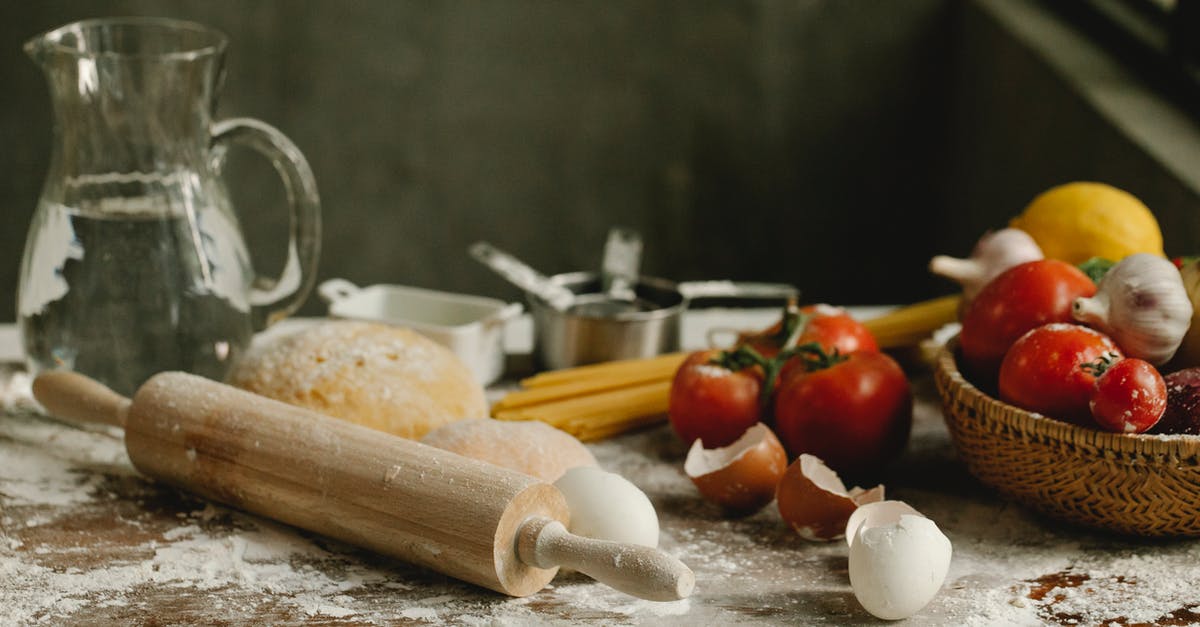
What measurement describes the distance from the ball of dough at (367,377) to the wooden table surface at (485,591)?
0.41ft

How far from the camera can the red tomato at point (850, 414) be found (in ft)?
3.57

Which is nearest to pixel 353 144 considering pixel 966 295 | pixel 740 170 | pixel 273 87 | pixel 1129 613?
pixel 273 87

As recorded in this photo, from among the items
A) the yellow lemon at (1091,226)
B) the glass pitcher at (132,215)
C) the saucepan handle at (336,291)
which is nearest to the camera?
the glass pitcher at (132,215)

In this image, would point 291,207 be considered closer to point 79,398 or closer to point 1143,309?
point 79,398

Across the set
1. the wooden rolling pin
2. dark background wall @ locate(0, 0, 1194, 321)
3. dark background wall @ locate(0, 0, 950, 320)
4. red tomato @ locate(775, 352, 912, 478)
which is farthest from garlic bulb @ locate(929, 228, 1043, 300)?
dark background wall @ locate(0, 0, 950, 320)

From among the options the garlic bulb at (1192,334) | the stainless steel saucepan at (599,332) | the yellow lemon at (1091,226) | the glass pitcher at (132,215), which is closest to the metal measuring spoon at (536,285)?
the stainless steel saucepan at (599,332)

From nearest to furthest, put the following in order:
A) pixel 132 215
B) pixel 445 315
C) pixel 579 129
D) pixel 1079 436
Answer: pixel 1079 436 < pixel 132 215 < pixel 445 315 < pixel 579 129

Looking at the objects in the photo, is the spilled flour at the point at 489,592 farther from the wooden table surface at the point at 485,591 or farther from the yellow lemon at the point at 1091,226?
the yellow lemon at the point at 1091,226

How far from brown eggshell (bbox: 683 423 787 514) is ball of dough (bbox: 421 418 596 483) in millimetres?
97

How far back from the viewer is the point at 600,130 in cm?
270

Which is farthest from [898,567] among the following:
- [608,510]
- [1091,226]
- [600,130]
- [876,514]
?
[600,130]

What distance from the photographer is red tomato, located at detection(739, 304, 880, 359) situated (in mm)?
1198

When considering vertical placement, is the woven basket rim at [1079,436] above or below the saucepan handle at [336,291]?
above

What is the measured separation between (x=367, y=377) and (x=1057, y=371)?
58 centimetres
